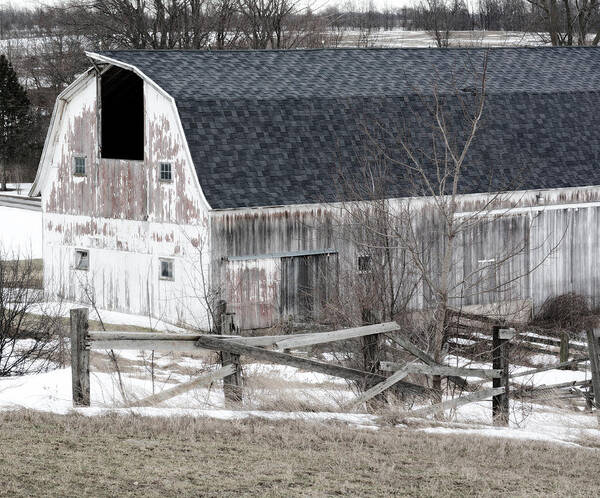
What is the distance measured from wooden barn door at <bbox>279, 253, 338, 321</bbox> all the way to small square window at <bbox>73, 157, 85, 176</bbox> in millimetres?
5470

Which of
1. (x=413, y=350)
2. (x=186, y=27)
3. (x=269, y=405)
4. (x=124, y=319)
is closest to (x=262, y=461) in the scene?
(x=269, y=405)

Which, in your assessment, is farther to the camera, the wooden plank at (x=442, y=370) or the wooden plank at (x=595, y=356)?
the wooden plank at (x=595, y=356)

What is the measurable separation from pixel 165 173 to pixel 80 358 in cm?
1235

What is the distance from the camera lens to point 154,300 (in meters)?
25.0

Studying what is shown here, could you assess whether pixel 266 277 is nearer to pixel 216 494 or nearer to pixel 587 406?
pixel 587 406

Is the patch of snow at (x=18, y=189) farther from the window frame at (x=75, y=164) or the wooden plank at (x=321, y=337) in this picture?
the wooden plank at (x=321, y=337)

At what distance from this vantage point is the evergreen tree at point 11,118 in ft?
216

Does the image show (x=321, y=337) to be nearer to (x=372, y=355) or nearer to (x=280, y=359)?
(x=280, y=359)

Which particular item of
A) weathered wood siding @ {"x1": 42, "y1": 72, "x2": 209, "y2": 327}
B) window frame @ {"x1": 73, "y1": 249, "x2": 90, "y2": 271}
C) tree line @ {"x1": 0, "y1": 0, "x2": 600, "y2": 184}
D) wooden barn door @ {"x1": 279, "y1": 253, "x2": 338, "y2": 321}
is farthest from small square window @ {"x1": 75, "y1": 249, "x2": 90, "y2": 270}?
tree line @ {"x1": 0, "y1": 0, "x2": 600, "y2": 184}

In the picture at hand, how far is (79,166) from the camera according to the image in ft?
87.6

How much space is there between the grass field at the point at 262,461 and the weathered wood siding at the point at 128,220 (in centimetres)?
1147

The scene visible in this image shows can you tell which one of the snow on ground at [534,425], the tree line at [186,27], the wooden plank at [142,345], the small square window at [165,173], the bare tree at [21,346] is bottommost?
the snow on ground at [534,425]

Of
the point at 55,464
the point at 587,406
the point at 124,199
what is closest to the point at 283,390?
the point at 55,464

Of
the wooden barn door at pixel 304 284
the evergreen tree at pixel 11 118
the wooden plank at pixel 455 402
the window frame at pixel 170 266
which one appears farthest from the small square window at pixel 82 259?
the evergreen tree at pixel 11 118
